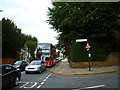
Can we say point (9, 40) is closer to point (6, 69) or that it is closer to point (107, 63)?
point (107, 63)

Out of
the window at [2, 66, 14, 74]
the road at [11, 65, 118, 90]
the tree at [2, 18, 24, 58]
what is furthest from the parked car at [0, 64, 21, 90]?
the tree at [2, 18, 24, 58]

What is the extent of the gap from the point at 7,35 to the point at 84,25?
23132mm

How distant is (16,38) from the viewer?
42.3m

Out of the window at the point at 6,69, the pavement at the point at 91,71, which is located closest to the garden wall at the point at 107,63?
the pavement at the point at 91,71

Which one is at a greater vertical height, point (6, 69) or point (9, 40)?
point (9, 40)

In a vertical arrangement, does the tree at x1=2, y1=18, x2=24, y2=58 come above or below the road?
above

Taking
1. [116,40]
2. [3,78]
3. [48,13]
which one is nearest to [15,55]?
[48,13]

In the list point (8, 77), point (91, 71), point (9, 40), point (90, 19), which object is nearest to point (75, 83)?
point (8, 77)

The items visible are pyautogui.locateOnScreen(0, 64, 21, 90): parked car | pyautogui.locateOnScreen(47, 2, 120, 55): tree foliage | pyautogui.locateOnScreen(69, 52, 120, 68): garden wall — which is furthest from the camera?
pyautogui.locateOnScreen(69, 52, 120, 68): garden wall

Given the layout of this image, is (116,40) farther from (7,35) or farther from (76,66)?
(7,35)

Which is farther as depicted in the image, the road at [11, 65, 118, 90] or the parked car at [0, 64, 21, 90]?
the road at [11, 65, 118, 90]

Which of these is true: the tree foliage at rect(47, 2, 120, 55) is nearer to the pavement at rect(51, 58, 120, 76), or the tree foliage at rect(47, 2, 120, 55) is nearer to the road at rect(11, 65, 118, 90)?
the pavement at rect(51, 58, 120, 76)

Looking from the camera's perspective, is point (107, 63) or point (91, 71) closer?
point (91, 71)

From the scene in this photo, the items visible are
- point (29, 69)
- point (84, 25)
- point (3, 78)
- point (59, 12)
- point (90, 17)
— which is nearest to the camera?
point (3, 78)
